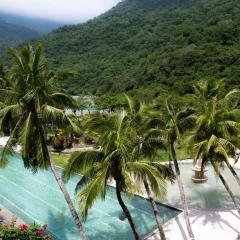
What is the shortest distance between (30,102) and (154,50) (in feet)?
239

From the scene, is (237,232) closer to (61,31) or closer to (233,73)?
(233,73)

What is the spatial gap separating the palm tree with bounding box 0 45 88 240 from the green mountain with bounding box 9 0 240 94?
29044mm

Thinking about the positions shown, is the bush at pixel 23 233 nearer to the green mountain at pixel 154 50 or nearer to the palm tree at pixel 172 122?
the palm tree at pixel 172 122

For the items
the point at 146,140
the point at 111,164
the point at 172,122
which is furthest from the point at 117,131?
the point at 172,122

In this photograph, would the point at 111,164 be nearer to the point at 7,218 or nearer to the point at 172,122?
the point at 172,122

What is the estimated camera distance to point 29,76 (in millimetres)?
12719

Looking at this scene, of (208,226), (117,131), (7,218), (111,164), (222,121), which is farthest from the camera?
(7,218)

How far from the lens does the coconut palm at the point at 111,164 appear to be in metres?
10.9

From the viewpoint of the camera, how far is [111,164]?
11.4 metres

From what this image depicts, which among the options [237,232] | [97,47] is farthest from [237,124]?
[97,47]

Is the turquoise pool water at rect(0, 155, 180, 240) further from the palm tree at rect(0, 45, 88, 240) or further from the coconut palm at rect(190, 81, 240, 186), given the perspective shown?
the coconut palm at rect(190, 81, 240, 186)

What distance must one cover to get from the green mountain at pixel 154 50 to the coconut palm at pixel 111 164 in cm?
2964

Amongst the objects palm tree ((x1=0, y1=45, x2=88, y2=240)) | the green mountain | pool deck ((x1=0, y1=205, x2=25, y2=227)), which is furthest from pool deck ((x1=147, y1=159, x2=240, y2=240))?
the green mountain

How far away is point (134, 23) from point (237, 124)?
106069 mm
